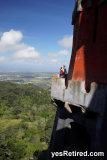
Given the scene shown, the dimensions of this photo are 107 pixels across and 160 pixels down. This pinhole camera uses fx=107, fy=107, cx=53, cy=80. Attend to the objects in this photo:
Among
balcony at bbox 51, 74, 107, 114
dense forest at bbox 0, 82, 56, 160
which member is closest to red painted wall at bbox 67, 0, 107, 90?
balcony at bbox 51, 74, 107, 114

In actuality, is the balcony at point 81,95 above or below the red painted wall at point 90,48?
below

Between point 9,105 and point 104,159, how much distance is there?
59.4m

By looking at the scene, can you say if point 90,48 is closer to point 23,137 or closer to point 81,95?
point 81,95

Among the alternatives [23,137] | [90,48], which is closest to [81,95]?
[90,48]

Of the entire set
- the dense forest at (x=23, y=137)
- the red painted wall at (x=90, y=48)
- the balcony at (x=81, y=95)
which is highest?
the red painted wall at (x=90, y=48)

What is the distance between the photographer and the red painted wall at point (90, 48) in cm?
392

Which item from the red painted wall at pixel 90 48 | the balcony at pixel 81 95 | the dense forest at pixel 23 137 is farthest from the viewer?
the dense forest at pixel 23 137

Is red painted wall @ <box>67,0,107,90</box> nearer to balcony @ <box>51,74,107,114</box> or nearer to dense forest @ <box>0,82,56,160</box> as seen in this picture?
balcony @ <box>51,74,107,114</box>

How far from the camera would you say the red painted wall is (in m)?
3.92

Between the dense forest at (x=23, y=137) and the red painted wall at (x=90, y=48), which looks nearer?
the red painted wall at (x=90, y=48)

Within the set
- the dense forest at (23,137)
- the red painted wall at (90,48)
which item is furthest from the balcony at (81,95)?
the dense forest at (23,137)

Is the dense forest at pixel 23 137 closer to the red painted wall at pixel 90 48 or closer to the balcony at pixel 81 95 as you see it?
the balcony at pixel 81 95

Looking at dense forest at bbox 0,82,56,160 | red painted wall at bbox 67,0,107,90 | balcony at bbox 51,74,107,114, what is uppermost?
red painted wall at bbox 67,0,107,90

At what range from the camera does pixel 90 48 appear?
427cm
